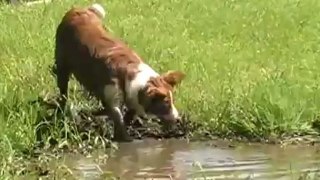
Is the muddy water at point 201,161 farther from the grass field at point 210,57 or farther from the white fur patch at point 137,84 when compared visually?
the grass field at point 210,57

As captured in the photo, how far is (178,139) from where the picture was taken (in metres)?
8.41

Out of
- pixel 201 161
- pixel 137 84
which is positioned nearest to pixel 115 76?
pixel 137 84

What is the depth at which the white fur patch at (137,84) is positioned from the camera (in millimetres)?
8133

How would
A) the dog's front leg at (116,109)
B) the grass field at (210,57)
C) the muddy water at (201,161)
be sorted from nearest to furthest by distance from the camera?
the muddy water at (201,161) → the dog's front leg at (116,109) → the grass field at (210,57)

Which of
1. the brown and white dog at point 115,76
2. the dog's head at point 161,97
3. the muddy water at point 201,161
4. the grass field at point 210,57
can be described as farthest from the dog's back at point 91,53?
the muddy water at point 201,161

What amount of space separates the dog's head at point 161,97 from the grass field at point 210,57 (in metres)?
0.56

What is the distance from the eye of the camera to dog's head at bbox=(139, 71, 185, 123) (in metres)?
8.09

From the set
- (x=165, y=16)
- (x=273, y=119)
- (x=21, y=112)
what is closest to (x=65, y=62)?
(x=21, y=112)

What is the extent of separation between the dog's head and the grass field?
559 millimetres

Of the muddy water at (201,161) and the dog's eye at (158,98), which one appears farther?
the dog's eye at (158,98)

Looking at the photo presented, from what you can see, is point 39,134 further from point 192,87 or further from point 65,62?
point 192,87

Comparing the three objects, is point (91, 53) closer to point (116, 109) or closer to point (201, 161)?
point (116, 109)

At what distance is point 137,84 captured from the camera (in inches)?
320

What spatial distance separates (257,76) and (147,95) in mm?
2527
